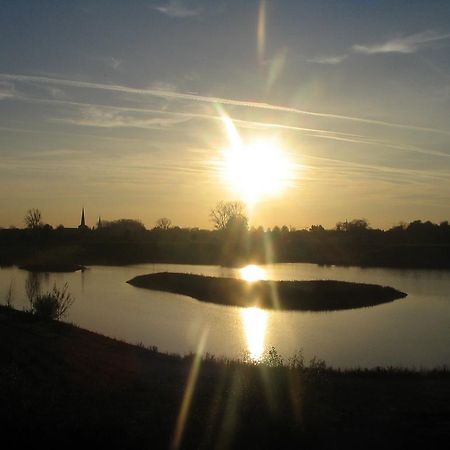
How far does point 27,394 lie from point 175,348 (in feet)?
53.9

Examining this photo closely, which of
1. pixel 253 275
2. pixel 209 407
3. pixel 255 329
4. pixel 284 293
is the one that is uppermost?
pixel 253 275

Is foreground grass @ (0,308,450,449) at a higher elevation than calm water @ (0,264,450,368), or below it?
higher

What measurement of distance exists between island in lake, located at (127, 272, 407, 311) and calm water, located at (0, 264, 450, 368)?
6.90 feet

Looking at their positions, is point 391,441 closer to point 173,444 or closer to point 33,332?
point 173,444

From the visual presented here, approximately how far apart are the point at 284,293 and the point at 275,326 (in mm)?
14401

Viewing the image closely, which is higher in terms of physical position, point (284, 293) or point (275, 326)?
point (284, 293)

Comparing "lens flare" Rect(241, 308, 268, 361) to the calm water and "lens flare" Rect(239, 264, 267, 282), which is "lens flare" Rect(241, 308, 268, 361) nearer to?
the calm water

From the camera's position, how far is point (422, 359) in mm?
24219

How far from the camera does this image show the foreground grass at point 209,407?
7.89 metres

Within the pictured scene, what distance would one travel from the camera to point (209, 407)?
958 centimetres

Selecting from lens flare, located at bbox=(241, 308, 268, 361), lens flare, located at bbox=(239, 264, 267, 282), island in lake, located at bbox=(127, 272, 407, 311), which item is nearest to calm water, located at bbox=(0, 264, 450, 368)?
lens flare, located at bbox=(241, 308, 268, 361)

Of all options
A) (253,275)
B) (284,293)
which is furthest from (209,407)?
(253,275)

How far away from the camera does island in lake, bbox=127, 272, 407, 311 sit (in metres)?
45.0

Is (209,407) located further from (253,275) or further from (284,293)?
(253,275)
